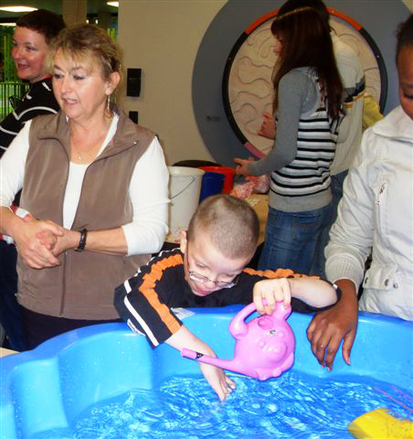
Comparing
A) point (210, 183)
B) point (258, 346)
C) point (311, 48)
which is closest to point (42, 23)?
point (311, 48)

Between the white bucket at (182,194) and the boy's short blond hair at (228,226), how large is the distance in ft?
3.46

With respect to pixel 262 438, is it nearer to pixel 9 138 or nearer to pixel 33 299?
pixel 33 299

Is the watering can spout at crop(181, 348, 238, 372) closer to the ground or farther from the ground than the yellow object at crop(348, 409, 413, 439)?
farther from the ground

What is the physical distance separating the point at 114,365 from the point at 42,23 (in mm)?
1116

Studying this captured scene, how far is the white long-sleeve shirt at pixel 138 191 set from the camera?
49.5 inches

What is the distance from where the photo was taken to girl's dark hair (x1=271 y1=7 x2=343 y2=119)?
1.90 m

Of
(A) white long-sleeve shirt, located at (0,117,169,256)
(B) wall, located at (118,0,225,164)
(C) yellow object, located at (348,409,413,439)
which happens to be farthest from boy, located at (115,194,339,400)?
(B) wall, located at (118,0,225,164)

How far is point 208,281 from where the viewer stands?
1079 millimetres

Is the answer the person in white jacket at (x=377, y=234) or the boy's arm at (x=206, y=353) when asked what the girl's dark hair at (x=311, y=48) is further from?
the boy's arm at (x=206, y=353)

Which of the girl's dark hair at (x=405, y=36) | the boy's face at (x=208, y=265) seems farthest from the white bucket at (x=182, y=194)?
the girl's dark hair at (x=405, y=36)

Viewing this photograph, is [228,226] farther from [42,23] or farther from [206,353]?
[42,23]

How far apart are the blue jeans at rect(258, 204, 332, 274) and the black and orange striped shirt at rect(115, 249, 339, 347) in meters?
0.78

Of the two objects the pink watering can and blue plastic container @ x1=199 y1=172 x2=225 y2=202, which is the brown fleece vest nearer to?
the pink watering can

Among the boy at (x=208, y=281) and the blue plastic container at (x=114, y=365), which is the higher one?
the boy at (x=208, y=281)
